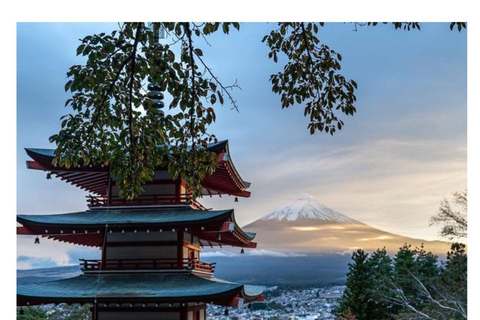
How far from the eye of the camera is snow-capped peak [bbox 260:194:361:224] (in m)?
11.1

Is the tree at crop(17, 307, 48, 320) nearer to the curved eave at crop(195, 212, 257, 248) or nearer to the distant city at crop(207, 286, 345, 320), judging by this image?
the distant city at crop(207, 286, 345, 320)

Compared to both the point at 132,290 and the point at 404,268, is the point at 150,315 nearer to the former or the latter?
the point at 132,290

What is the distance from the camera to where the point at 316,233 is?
510 inches

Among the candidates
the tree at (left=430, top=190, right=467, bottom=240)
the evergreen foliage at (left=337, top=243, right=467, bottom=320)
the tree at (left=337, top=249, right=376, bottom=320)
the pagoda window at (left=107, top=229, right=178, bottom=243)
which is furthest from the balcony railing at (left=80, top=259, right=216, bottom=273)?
the tree at (left=337, top=249, right=376, bottom=320)

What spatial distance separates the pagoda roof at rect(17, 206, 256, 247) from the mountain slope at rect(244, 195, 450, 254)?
20.0 feet

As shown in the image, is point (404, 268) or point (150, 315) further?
point (404, 268)

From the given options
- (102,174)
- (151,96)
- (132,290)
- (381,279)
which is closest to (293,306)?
(381,279)

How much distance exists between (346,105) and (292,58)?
Result: 1.42 feet

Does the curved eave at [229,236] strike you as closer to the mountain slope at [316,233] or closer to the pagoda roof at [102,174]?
the pagoda roof at [102,174]

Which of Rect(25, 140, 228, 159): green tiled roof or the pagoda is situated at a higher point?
Rect(25, 140, 228, 159): green tiled roof

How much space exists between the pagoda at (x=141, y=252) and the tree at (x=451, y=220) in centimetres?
419

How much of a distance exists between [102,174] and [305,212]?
23.2ft
